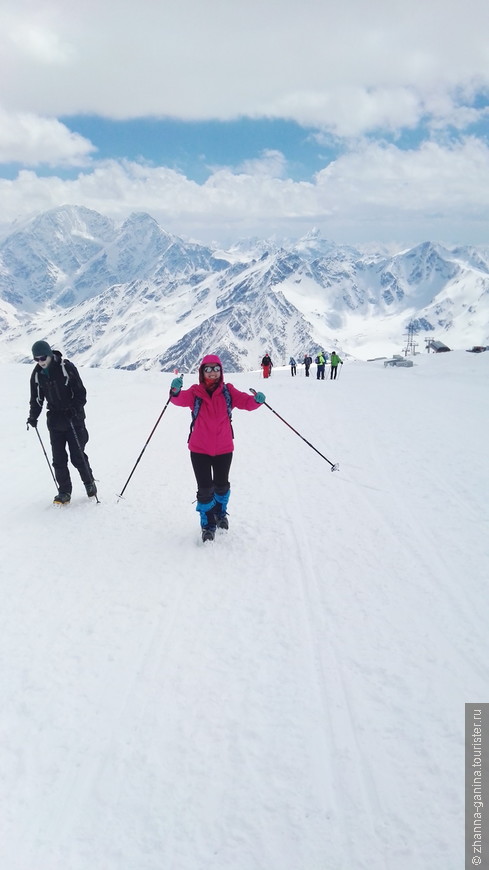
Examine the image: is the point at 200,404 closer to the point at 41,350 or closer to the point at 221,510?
the point at 221,510

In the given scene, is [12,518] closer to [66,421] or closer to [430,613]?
[66,421]

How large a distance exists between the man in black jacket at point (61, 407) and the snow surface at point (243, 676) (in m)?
0.68

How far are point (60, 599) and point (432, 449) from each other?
367 inches

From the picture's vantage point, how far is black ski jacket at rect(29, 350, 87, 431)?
8.19 metres

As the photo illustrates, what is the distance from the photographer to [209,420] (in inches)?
271

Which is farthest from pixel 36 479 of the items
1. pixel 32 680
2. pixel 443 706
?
pixel 443 706

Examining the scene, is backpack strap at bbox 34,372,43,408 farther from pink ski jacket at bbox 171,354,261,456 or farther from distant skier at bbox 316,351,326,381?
distant skier at bbox 316,351,326,381

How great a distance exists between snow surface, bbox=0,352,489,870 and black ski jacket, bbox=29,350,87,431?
5.18ft

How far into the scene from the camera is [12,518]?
8.14m

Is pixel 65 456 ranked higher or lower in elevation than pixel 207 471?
lower

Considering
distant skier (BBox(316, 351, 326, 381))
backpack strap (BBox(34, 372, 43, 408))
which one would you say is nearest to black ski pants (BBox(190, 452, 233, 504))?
backpack strap (BBox(34, 372, 43, 408))

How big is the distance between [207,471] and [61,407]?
2978 millimetres

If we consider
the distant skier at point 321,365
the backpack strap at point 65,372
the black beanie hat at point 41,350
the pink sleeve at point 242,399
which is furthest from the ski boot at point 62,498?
the distant skier at point 321,365

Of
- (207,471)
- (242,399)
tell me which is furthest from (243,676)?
(242,399)
